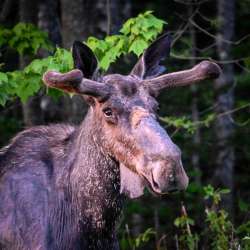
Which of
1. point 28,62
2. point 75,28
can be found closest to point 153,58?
point 75,28

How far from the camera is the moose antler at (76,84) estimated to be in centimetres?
686

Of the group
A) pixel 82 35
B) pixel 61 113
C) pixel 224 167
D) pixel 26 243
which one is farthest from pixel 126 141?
pixel 224 167

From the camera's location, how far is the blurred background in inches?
396

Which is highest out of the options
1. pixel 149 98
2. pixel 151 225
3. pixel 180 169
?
pixel 149 98

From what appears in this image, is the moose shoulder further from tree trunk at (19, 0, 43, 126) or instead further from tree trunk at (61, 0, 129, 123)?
tree trunk at (19, 0, 43, 126)

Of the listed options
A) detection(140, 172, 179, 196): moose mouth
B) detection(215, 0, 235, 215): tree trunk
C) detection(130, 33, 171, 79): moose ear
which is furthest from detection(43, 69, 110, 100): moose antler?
detection(215, 0, 235, 215): tree trunk

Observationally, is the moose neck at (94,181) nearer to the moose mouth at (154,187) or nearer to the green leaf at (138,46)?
the moose mouth at (154,187)

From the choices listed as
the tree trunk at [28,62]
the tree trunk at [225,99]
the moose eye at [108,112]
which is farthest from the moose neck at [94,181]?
the tree trunk at [225,99]

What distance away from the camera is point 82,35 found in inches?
446

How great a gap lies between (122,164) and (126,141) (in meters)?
0.24

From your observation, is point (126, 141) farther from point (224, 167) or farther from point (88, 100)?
point (224, 167)

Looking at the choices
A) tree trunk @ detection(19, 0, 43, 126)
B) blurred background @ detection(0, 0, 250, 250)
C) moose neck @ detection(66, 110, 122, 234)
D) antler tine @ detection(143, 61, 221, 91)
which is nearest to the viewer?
moose neck @ detection(66, 110, 122, 234)

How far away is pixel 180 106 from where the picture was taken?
57.3 feet

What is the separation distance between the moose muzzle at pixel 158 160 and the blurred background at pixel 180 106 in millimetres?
2130
